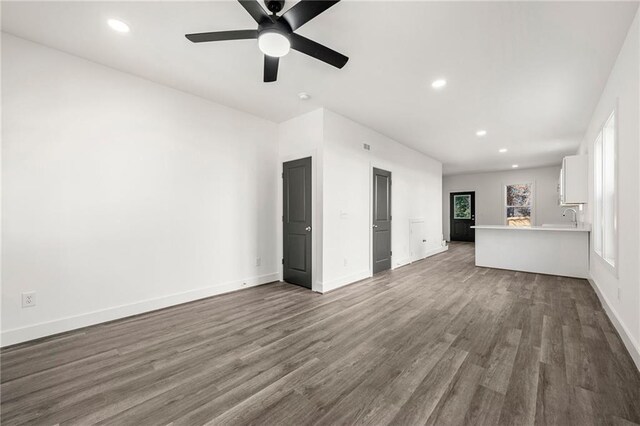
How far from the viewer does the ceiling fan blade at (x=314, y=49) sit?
6.66 ft

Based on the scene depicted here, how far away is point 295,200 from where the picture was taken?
4457 mm

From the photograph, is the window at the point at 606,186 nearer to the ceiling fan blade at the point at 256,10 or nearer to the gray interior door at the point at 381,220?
the gray interior door at the point at 381,220

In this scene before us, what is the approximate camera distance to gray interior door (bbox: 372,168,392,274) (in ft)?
17.1

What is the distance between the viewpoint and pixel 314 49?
2150 millimetres

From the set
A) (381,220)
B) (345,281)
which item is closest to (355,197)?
(381,220)

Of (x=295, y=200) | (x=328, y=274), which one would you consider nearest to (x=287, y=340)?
(x=328, y=274)

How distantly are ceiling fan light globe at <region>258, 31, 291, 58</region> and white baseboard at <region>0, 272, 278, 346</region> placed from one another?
309cm

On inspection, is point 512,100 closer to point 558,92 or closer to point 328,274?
point 558,92

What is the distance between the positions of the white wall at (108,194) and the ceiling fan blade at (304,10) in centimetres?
235

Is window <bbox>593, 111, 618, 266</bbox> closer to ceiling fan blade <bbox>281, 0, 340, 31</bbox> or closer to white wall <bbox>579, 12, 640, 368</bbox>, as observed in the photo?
white wall <bbox>579, 12, 640, 368</bbox>

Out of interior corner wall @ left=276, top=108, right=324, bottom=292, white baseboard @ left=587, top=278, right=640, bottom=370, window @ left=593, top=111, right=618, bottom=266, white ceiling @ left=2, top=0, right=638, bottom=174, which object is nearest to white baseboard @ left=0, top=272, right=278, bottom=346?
interior corner wall @ left=276, top=108, right=324, bottom=292

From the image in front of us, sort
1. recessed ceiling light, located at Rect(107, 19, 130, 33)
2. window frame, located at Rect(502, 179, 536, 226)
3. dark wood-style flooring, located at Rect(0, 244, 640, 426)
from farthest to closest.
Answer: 1. window frame, located at Rect(502, 179, 536, 226)
2. recessed ceiling light, located at Rect(107, 19, 130, 33)
3. dark wood-style flooring, located at Rect(0, 244, 640, 426)

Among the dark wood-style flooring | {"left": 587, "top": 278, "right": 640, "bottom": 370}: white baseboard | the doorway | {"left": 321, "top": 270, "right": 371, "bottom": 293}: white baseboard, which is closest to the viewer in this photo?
the dark wood-style flooring

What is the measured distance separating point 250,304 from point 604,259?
14.7ft
